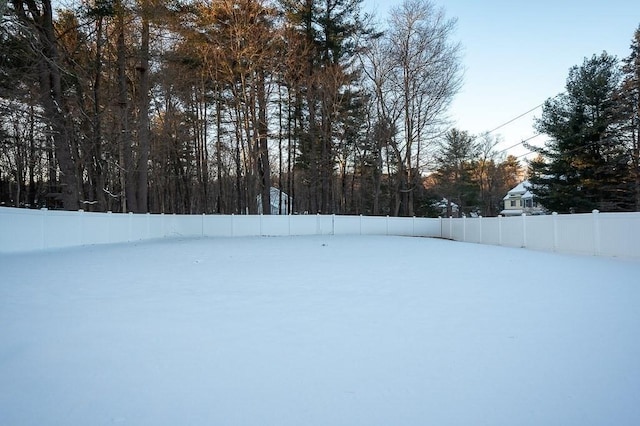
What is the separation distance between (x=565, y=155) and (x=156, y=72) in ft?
66.3

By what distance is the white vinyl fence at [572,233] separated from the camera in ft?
26.2

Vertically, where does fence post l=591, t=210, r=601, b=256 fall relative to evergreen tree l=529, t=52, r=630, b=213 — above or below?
below

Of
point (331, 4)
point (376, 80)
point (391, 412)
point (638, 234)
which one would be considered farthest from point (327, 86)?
point (391, 412)

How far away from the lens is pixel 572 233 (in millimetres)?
9484

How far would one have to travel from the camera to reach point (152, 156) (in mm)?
23062

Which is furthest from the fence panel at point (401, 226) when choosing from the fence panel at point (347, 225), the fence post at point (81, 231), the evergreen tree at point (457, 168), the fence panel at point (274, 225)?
the fence post at point (81, 231)

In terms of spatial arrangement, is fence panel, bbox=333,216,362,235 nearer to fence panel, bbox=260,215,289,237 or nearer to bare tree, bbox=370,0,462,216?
fence panel, bbox=260,215,289,237

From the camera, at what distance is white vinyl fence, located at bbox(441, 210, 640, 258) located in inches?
314

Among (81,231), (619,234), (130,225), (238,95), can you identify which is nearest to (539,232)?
(619,234)

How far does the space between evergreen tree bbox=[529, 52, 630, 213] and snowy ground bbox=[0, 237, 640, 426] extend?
673 inches

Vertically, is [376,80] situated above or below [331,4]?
below

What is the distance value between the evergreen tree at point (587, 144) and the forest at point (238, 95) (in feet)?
0.90

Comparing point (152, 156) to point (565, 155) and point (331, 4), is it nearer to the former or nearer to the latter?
point (331, 4)

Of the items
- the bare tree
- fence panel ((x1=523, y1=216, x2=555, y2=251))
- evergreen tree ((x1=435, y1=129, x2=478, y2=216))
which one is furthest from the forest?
fence panel ((x1=523, y1=216, x2=555, y2=251))
